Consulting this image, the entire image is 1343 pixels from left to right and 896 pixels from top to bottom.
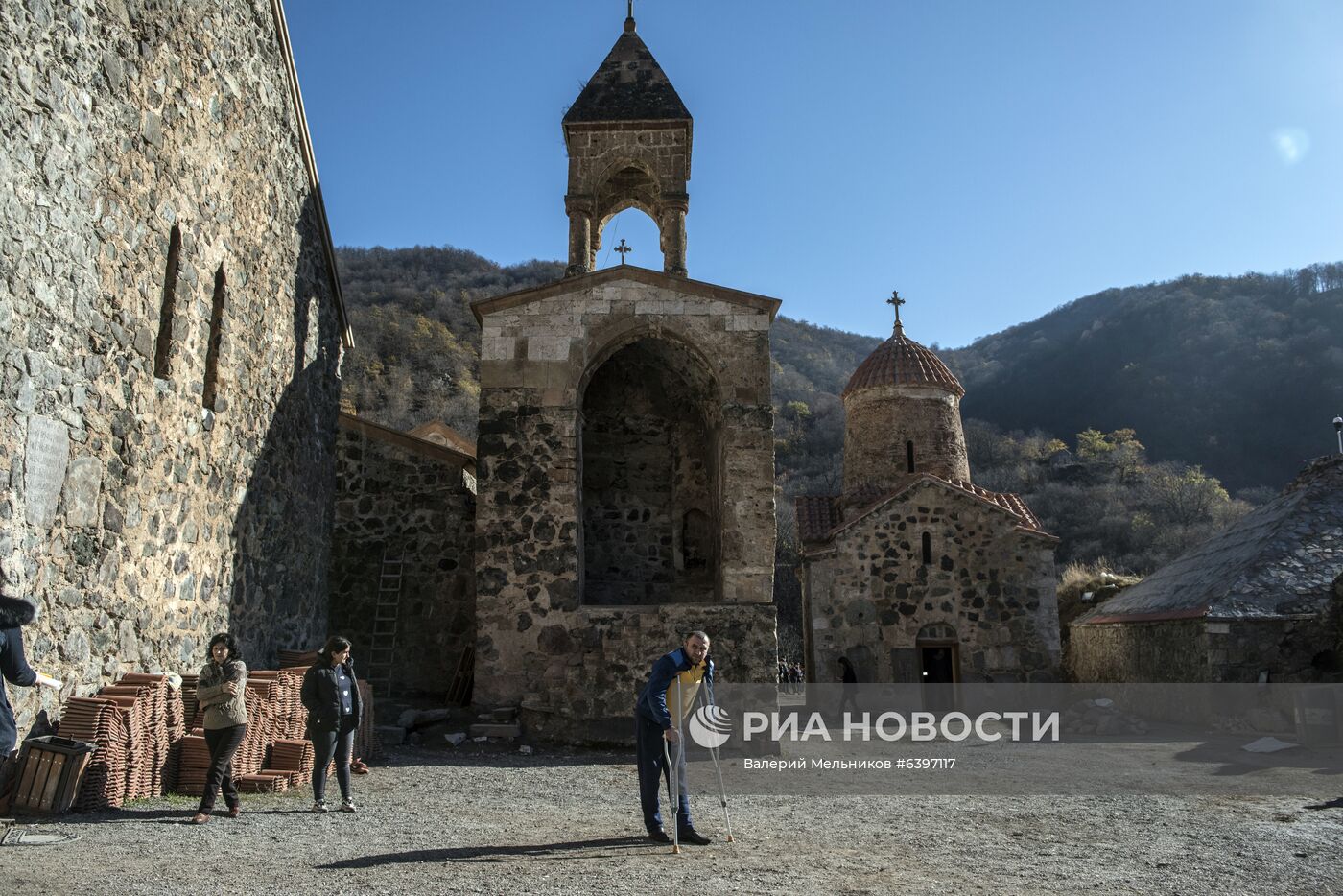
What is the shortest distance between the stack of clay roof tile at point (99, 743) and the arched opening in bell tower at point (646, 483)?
6.95 metres

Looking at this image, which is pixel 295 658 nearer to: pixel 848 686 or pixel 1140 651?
pixel 848 686

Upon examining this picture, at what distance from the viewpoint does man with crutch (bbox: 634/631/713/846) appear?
19.1ft

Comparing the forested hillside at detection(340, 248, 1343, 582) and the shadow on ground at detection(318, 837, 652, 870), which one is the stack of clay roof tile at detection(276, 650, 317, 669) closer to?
the shadow on ground at detection(318, 837, 652, 870)

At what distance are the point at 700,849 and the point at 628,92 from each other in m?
11.6

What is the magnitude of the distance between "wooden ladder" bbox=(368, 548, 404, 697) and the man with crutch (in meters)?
7.12

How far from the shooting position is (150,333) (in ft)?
23.4

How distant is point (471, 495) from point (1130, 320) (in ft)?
216

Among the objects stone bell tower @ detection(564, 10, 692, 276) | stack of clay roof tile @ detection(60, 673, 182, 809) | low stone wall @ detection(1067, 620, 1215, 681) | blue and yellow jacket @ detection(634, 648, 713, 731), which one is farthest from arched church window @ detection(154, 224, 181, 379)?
low stone wall @ detection(1067, 620, 1215, 681)

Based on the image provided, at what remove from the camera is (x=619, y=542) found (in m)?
13.2

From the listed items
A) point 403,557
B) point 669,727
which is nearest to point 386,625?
point 403,557

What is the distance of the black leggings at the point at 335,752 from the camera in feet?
21.8

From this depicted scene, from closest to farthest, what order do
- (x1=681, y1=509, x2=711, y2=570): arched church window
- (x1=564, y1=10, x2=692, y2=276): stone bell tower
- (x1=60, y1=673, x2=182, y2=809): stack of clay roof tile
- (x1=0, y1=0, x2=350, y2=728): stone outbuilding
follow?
(x1=0, y1=0, x2=350, y2=728): stone outbuilding, (x1=60, y1=673, x2=182, y2=809): stack of clay roof tile, (x1=681, y1=509, x2=711, y2=570): arched church window, (x1=564, y1=10, x2=692, y2=276): stone bell tower

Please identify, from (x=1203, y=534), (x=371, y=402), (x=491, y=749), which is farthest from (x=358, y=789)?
(x=1203, y=534)

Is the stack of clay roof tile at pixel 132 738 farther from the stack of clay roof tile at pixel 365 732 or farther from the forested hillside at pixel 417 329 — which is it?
the forested hillside at pixel 417 329
